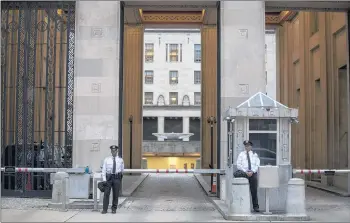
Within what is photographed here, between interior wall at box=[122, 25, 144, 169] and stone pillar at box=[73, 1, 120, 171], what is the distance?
15186mm

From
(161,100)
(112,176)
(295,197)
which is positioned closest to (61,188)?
(112,176)

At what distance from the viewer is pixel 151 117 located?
242 feet

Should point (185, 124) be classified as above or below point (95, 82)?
below

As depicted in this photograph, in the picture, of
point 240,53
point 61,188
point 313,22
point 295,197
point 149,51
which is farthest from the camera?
point 149,51

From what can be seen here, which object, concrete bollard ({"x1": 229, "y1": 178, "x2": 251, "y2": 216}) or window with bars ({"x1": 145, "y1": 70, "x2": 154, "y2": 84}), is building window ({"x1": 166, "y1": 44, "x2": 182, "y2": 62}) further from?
concrete bollard ({"x1": 229, "y1": 178, "x2": 251, "y2": 216})

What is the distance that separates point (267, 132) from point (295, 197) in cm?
212

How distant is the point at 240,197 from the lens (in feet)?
41.0

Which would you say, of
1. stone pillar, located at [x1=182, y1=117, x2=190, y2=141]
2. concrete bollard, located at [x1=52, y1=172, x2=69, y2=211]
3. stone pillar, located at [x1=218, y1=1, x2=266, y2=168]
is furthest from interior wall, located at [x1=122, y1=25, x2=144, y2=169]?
stone pillar, located at [x1=182, y1=117, x2=190, y2=141]

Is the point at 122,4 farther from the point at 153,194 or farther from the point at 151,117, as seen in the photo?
the point at 151,117

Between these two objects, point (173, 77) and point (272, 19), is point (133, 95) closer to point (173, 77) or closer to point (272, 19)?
point (272, 19)

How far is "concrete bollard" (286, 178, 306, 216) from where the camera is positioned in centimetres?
1258

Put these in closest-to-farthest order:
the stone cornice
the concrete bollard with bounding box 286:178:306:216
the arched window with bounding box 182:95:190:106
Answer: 1. the concrete bollard with bounding box 286:178:306:216
2. the stone cornice
3. the arched window with bounding box 182:95:190:106

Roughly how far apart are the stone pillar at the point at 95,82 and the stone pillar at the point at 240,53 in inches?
138

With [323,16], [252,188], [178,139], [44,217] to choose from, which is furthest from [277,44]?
[178,139]
